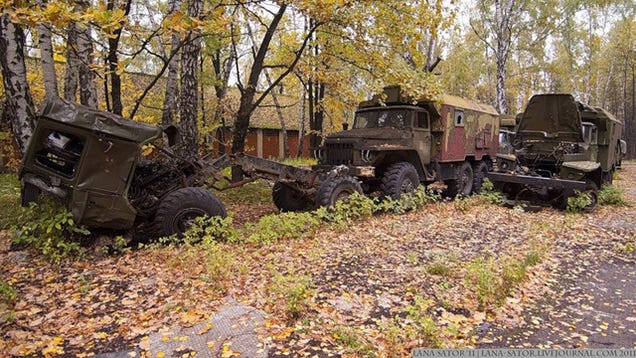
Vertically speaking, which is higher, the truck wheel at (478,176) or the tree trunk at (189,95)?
the tree trunk at (189,95)

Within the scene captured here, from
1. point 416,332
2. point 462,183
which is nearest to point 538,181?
point 462,183

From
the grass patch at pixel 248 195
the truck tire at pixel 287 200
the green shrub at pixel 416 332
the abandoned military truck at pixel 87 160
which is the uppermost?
the abandoned military truck at pixel 87 160

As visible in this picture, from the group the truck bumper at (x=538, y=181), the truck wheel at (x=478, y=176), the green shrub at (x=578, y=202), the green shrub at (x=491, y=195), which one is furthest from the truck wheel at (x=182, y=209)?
the truck wheel at (x=478, y=176)

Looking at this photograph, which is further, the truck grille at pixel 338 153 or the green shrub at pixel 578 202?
the green shrub at pixel 578 202

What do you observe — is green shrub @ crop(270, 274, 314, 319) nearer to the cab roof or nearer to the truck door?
the cab roof

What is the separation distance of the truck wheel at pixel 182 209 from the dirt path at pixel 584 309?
4.24 meters

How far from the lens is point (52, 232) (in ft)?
18.5

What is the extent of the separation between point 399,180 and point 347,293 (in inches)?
197

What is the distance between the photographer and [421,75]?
10.3 m

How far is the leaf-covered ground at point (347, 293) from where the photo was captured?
11.8 ft

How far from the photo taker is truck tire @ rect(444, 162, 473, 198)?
12102 millimetres

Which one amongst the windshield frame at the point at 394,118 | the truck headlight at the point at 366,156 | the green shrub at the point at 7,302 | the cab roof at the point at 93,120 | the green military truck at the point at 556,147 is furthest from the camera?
the green military truck at the point at 556,147

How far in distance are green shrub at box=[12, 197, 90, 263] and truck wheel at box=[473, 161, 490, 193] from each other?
10608 mm

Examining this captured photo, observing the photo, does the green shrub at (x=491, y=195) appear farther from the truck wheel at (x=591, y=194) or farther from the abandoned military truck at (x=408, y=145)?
the truck wheel at (x=591, y=194)
